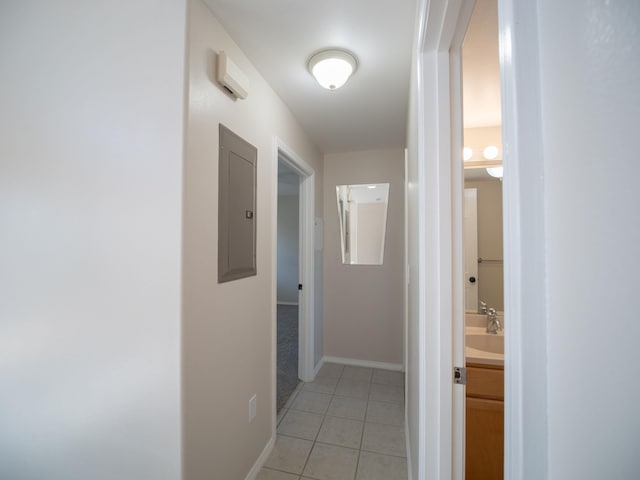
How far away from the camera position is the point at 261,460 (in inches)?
68.2

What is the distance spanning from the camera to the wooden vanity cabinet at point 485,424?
1312mm

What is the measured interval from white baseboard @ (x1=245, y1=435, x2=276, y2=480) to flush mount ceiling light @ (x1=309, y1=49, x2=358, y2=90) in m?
2.36

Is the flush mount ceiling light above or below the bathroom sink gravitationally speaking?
above

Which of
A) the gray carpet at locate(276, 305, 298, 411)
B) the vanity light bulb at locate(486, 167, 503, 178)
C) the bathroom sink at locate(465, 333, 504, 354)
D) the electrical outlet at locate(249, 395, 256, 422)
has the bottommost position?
the gray carpet at locate(276, 305, 298, 411)

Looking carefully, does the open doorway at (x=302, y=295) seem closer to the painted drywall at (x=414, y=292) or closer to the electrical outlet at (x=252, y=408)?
the electrical outlet at (x=252, y=408)

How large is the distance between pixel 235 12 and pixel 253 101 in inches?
17.4

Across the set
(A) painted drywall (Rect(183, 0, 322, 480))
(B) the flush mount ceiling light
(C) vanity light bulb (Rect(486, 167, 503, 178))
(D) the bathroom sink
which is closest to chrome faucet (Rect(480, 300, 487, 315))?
(D) the bathroom sink

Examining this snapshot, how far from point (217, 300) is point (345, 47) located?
5.13 feet

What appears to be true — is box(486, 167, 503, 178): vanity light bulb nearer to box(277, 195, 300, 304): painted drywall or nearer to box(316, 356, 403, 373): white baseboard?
box(316, 356, 403, 373): white baseboard

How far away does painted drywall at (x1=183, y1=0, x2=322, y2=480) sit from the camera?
3.83 ft

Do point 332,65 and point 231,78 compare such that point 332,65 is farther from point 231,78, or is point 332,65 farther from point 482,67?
point 482,67

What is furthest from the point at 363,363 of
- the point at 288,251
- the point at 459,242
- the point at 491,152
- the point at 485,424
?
the point at 288,251

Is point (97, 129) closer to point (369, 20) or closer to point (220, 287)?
point (220, 287)

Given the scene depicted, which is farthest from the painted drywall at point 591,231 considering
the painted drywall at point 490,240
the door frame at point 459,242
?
the painted drywall at point 490,240
